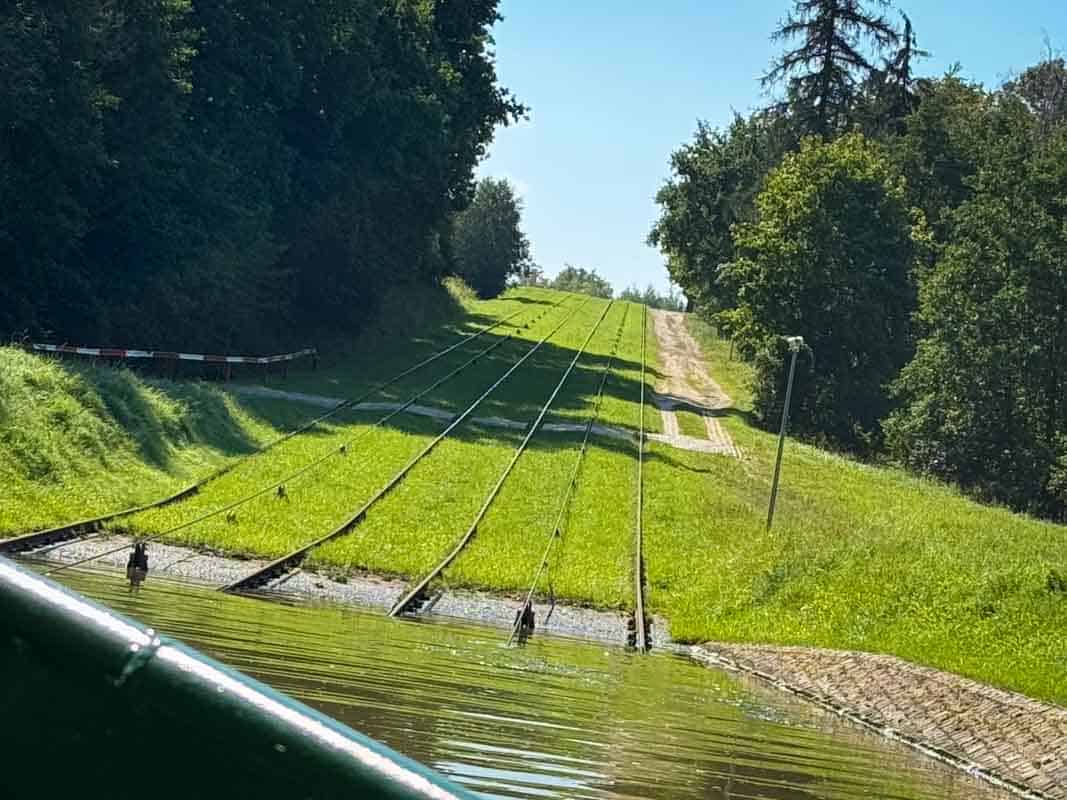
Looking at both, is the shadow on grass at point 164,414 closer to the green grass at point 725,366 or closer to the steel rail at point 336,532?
the steel rail at point 336,532

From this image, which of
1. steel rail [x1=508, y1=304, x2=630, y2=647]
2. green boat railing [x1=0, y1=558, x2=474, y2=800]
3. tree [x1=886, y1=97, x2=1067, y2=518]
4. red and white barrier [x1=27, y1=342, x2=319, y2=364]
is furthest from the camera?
tree [x1=886, y1=97, x2=1067, y2=518]

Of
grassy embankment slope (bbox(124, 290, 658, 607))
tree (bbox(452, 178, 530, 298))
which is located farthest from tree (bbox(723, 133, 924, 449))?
tree (bbox(452, 178, 530, 298))

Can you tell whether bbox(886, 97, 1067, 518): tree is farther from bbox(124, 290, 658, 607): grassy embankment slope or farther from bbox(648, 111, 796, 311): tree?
bbox(648, 111, 796, 311): tree

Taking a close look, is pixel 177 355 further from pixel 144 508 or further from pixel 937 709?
pixel 937 709

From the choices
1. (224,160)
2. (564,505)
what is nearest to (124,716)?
(564,505)

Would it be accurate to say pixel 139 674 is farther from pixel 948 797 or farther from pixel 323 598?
pixel 323 598

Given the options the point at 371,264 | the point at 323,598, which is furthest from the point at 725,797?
the point at 371,264
